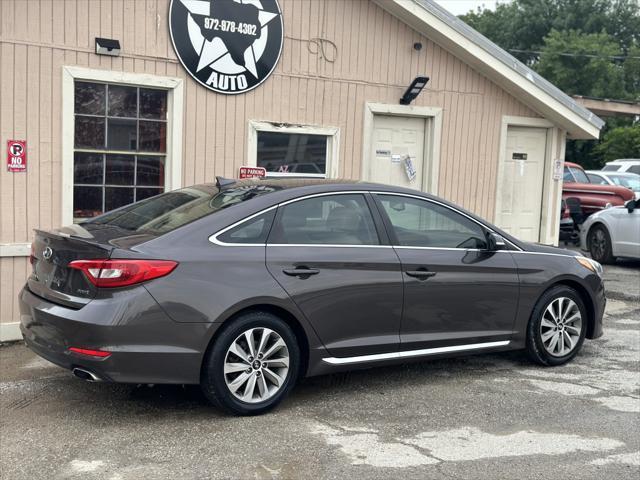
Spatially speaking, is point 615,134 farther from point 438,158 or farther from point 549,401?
point 549,401

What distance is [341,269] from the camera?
5.22 meters

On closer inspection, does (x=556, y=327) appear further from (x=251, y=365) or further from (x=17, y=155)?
(x=17, y=155)

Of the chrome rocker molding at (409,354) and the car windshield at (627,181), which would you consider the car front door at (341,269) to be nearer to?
the chrome rocker molding at (409,354)

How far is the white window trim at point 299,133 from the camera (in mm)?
8328

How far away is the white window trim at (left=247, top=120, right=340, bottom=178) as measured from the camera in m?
8.33

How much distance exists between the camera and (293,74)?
8.51m

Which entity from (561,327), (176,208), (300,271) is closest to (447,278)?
(300,271)

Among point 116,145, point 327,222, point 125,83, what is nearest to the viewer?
point 327,222

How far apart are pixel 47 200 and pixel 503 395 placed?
15.0 feet

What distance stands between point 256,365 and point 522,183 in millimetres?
6720

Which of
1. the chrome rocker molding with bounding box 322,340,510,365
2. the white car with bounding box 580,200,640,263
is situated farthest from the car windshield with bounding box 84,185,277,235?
the white car with bounding box 580,200,640,263

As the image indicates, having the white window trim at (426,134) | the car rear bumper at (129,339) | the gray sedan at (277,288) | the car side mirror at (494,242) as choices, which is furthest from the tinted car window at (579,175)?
the car rear bumper at (129,339)

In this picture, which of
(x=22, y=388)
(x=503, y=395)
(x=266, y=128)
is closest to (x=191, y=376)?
(x=22, y=388)

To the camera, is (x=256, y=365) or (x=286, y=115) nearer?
(x=256, y=365)
